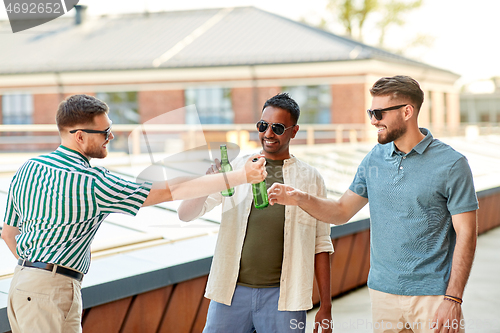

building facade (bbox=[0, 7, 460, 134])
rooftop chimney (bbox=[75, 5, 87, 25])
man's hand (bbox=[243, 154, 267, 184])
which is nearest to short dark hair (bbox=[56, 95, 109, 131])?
man's hand (bbox=[243, 154, 267, 184])

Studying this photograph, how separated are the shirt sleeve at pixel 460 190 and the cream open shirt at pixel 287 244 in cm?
53

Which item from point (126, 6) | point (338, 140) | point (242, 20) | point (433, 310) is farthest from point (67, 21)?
point (433, 310)

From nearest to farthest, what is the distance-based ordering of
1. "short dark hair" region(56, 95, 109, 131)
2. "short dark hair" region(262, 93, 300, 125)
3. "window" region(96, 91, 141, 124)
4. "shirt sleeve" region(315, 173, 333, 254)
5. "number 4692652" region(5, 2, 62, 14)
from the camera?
"short dark hair" region(56, 95, 109, 131)
"short dark hair" region(262, 93, 300, 125)
"shirt sleeve" region(315, 173, 333, 254)
"number 4692652" region(5, 2, 62, 14)
"window" region(96, 91, 141, 124)

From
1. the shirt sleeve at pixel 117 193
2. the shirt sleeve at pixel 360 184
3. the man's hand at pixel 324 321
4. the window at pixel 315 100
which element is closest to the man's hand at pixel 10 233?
the shirt sleeve at pixel 117 193

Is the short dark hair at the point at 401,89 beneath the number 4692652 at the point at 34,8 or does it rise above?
beneath

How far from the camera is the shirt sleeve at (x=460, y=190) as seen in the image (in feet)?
6.15

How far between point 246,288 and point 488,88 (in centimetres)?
2982

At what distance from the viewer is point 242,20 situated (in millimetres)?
20219

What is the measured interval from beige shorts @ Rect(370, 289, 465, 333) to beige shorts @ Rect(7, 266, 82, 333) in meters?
1.19

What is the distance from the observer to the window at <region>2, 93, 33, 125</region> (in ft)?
62.7

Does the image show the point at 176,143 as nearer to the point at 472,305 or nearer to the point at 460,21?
the point at 472,305

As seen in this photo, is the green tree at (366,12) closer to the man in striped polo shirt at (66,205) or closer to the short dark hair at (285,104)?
the short dark hair at (285,104)

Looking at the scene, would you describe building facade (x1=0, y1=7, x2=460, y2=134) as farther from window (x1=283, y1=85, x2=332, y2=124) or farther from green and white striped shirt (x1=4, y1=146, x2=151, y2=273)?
green and white striped shirt (x1=4, y1=146, x2=151, y2=273)

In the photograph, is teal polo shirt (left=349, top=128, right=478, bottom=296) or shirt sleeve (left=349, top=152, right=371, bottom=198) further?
shirt sleeve (left=349, top=152, right=371, bottom=198)
